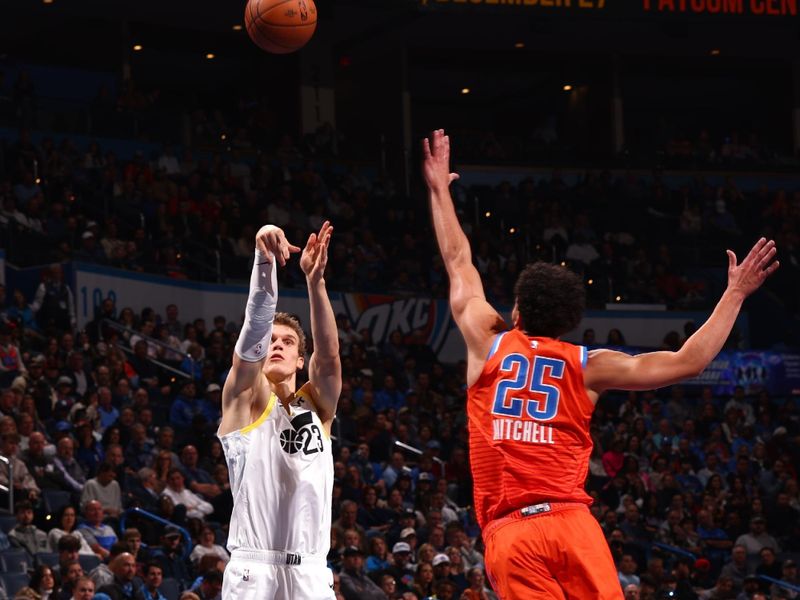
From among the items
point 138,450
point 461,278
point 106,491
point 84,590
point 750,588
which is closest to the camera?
point 461,278

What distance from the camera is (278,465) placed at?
21.3 feet

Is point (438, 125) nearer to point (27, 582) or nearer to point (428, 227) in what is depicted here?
point (428, 227)

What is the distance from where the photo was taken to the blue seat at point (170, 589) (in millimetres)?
→ 13103

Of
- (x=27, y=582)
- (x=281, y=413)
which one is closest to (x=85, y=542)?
(x=27, y=582)

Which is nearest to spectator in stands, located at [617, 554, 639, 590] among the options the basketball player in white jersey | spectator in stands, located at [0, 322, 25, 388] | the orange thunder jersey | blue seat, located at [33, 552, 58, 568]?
blue seat, located at [33, 552, 58, 568]

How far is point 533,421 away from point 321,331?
53.9 inches

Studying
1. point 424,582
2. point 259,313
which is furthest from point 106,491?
point 259,313

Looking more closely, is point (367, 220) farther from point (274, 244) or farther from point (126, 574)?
point (274, 244)

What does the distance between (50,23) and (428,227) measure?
8668mm

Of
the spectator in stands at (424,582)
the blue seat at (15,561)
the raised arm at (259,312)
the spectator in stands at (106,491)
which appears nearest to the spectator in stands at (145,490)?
the spectator in stands at (106,491)

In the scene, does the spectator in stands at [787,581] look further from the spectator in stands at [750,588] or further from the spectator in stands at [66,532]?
the spectator in stands at [66,532]

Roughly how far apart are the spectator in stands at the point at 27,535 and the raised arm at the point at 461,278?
26.6ft

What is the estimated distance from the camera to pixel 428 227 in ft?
83.3

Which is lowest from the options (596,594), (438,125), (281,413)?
(596,594)
